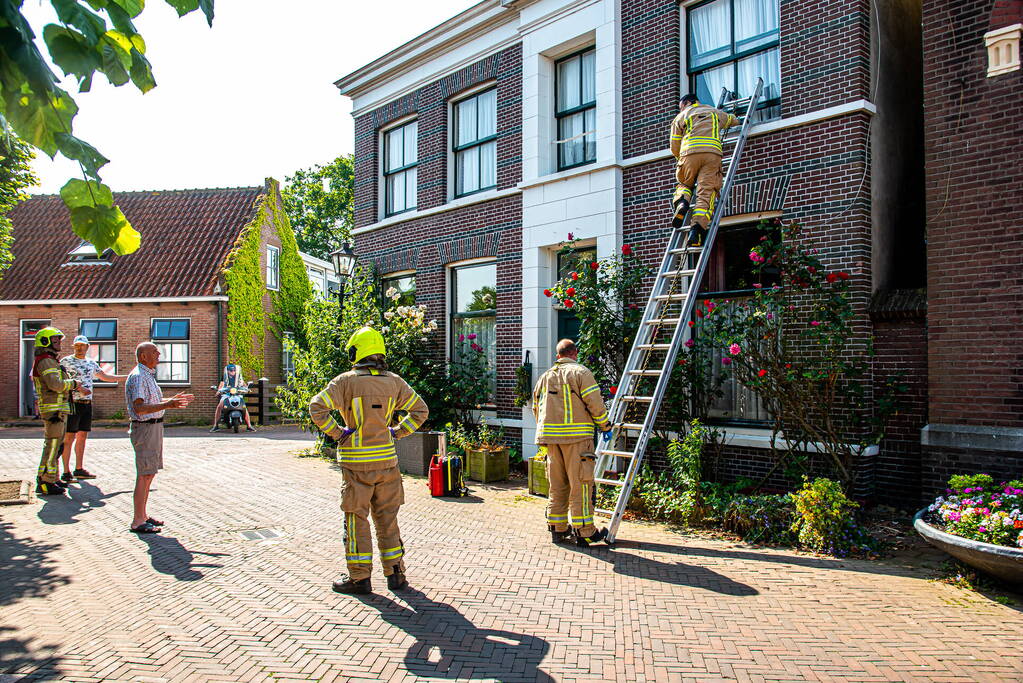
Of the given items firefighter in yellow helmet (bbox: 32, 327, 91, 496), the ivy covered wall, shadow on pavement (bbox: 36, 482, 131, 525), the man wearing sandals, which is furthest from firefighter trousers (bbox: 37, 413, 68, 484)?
the ivy covered wall

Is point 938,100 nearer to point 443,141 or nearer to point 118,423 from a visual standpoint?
point 443,141

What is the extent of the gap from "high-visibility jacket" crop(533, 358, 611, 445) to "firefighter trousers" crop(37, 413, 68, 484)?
642 centimetres

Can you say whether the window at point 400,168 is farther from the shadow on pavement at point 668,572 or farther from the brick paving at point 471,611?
the shadow on pavement at point 668,572

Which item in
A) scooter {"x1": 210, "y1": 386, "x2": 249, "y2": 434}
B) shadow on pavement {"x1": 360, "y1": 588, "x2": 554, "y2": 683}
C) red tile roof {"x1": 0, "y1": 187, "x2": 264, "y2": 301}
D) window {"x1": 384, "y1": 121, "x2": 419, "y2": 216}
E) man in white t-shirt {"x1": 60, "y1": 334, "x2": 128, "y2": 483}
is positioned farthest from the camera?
red tile roof {"x1": 0, "y1": 187, "x2": 264, "y2": 301}

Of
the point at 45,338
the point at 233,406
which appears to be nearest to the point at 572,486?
the point at 45,338

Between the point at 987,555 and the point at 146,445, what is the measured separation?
7.59 meters

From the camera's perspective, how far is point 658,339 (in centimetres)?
859

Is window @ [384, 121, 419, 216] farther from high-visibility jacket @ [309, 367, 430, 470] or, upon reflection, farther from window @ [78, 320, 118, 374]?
A: window @ [78, 320, 118, 374]

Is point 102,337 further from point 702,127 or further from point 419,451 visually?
point 702,127

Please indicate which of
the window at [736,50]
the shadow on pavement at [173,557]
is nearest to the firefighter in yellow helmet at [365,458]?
the shadow on pavement at [173,557]

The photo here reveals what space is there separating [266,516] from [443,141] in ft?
26.8

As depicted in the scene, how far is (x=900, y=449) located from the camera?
25.2 ft

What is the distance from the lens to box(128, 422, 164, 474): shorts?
7062 mm

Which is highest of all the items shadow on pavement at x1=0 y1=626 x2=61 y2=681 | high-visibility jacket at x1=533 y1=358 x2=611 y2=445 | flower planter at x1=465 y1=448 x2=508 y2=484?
high-visibility jacket at x1=533 y1=358 x2=611 y2=445
